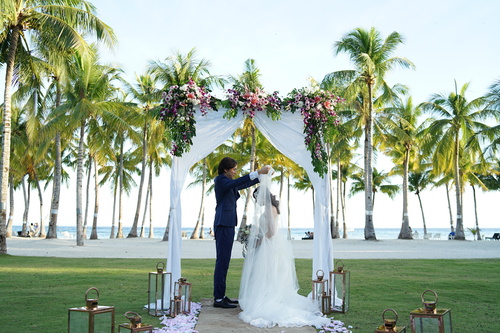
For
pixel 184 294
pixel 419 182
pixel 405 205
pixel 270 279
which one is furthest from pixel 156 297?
pixel 419 182

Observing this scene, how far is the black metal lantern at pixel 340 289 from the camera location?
5910 millimetres

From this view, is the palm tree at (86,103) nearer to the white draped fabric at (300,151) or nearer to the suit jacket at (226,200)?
the white draped fabric at (300,151)

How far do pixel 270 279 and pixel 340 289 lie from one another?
3.61ft

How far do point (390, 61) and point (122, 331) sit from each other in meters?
22.6

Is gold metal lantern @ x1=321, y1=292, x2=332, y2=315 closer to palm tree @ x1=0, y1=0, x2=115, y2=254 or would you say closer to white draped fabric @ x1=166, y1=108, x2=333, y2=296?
white draped fabric @ x1=166, y1=108, x2=333, y2=296

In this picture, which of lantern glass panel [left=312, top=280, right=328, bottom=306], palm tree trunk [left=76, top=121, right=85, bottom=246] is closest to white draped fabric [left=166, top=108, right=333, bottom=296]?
lantern glass panel [left=312, top=280, right=328, bottom=306]

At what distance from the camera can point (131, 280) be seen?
29.1ft

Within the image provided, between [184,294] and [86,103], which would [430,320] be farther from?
[86,103]

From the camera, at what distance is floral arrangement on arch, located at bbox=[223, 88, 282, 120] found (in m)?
6.86

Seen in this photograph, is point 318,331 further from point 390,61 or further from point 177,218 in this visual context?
point 390,61

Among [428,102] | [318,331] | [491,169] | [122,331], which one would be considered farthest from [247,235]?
[491,169]

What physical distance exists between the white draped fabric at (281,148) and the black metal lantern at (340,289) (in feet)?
1.67

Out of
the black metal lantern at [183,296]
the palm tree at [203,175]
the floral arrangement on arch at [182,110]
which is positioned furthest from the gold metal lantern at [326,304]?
the palm tree at [203,175]

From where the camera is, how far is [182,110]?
6797 millimetres
